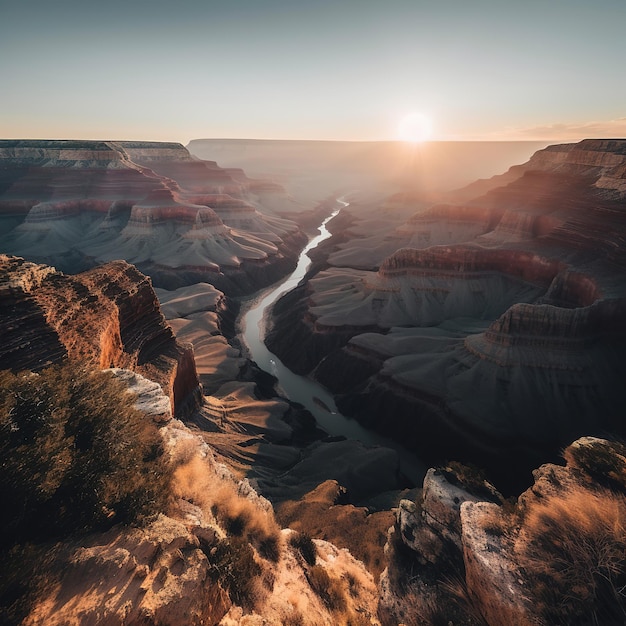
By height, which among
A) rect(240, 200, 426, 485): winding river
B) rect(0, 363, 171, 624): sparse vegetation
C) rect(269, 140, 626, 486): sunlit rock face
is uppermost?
rect(0, 363, 171, 624): sparse vegetation

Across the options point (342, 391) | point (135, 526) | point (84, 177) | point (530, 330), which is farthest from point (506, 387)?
point (84, 177)

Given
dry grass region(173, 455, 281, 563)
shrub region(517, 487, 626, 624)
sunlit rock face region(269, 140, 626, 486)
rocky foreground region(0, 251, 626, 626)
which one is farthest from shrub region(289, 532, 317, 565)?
A: sunlit rock face region(269, 140, 626, 486)

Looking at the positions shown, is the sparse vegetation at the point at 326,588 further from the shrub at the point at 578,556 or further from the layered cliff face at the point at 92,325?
the layered cliff face at the point at 92,325

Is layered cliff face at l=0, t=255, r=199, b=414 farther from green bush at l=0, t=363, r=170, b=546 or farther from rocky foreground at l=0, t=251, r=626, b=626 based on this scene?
green bush at l=0, t=363, r=170, b=546

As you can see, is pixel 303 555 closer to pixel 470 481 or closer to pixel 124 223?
pixel 470 481

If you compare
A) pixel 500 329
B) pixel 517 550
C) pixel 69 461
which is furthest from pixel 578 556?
pixel 500 329

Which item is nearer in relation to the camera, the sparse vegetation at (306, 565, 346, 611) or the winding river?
the sparse vegetation at (306, 565, 346, 611)

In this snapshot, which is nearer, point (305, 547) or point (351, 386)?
point (305, 547)

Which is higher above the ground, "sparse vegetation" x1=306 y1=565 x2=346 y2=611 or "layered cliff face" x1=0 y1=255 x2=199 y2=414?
"layered cliff face" x1=0 y1=255 x2=199 y2=414

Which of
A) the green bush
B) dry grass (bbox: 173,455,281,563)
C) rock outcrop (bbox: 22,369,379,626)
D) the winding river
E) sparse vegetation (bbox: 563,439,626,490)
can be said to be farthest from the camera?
the winding river
